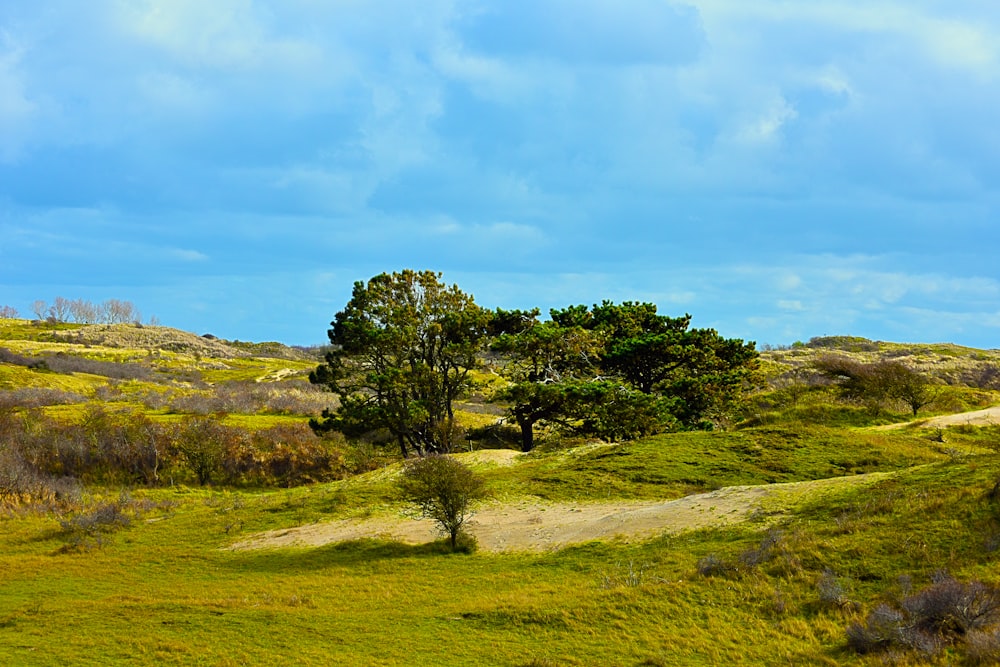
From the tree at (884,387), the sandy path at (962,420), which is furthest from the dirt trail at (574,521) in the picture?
the tree at (884,387)

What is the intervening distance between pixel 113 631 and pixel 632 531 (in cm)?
1311

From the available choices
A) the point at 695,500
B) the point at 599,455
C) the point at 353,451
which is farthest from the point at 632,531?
the point at 353,451

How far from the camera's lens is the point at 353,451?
45.2 m

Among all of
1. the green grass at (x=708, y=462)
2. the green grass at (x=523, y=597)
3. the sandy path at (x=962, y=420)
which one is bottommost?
the green grass at (x=523, y=597)

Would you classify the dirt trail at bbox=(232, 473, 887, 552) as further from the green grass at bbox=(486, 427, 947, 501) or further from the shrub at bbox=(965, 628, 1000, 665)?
the shrub at bbox=(965, 628, 1000, 665)

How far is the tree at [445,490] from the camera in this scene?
867 inches

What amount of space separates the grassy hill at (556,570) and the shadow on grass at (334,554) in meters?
0.11

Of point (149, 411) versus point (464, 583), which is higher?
point (149, 411)

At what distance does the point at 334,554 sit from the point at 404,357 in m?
19.3

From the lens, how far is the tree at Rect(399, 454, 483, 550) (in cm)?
2203

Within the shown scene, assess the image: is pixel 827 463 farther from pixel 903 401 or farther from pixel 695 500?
pixel 903 401

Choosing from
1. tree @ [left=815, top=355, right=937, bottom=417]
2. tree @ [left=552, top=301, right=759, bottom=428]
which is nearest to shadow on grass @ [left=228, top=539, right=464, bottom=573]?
tree @ [left=552, top=301, right=759, bottom=428]

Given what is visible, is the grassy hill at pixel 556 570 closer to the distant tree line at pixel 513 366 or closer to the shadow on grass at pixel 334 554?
the shadow on grass at pixel 334 554

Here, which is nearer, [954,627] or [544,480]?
[954,627]
